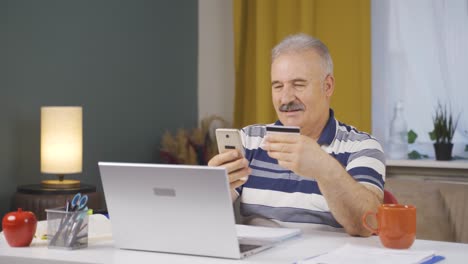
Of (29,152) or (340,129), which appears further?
(29,152)

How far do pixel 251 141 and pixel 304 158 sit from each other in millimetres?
663

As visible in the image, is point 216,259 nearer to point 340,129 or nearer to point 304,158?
point 304,158

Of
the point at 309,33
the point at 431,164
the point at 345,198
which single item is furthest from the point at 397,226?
the point at 309,33

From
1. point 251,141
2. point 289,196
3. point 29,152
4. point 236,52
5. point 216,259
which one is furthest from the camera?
point 236,52

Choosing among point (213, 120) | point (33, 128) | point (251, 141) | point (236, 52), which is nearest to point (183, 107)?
point (213, 120)

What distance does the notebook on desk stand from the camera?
64.5 inches

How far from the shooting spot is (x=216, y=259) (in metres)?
1.68

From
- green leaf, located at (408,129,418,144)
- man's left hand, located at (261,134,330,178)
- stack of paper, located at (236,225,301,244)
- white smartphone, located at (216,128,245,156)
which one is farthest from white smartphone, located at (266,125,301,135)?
green leaf, located at (408,129,418,144)

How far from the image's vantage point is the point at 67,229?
1.83 metres

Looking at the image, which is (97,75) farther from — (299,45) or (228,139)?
(228,139)

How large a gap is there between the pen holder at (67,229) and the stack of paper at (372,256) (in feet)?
1.82

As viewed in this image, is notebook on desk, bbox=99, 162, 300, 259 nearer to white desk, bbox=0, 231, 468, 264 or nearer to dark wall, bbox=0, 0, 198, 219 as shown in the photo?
white desk, bbox=0, 231, 468, 264

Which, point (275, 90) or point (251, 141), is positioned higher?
point (275, 90)

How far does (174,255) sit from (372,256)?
1.45 ft
